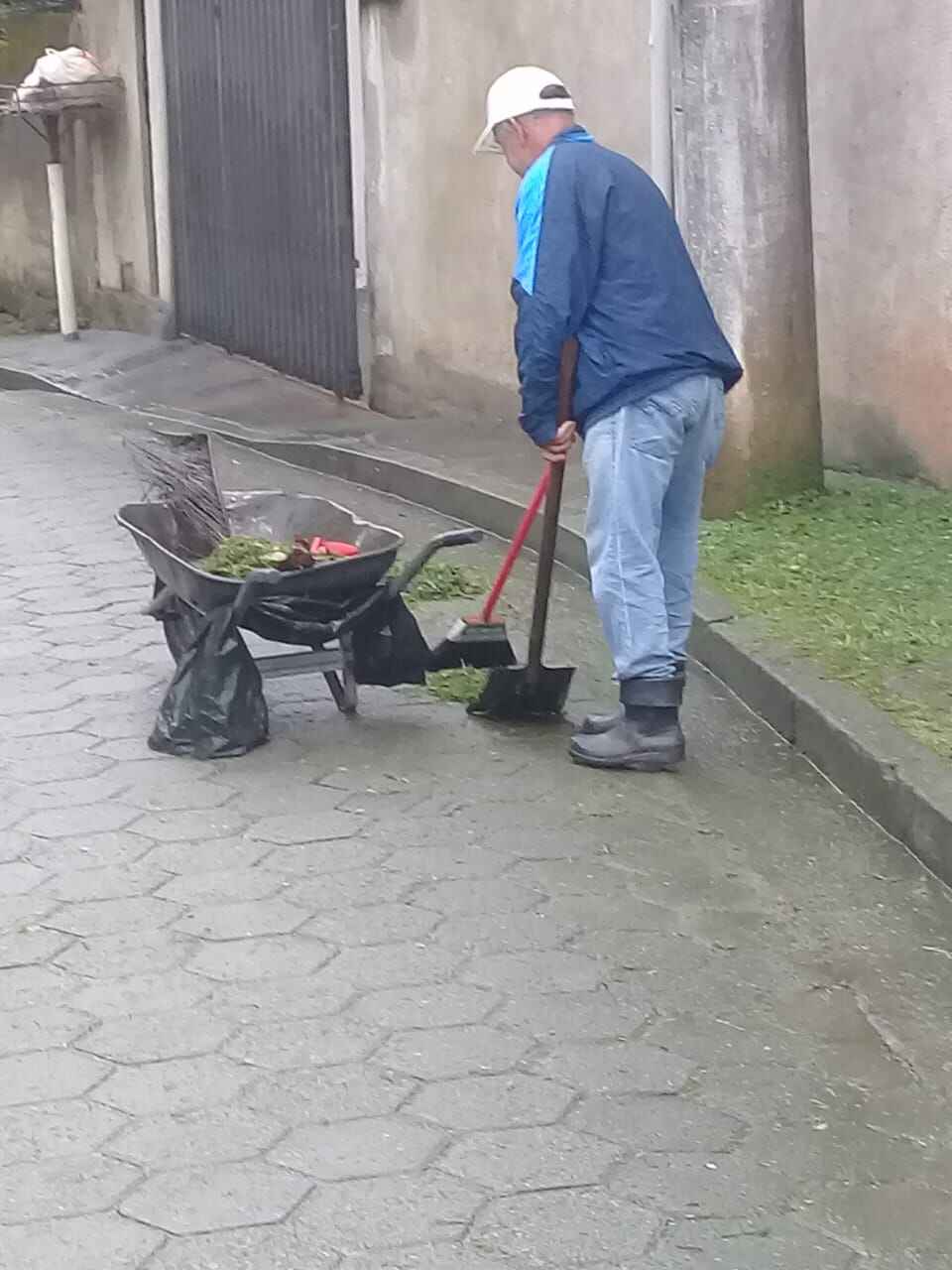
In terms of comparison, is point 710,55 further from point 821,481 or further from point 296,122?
point 296,122

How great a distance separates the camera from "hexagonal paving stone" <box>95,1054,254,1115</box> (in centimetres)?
378

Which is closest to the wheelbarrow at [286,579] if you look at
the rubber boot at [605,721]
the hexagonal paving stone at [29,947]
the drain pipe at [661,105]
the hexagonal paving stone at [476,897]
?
the rubber boot at [605,721]

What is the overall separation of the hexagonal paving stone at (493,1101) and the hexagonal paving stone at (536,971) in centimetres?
40

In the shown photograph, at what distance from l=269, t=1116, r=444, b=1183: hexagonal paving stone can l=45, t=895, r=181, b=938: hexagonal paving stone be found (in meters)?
1.03

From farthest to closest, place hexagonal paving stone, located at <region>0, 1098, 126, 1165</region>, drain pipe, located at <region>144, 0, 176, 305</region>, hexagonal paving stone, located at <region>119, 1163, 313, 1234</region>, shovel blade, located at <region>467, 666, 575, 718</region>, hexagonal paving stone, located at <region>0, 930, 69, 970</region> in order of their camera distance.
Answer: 1. drain pipe, located at <region>144, 0, 176, 305</region>
2. shovel blade, located at <region>467, 666, 575, 718</region>
3. hexagonal paving stone, located at <region>0, 930, 69, 970</region>
4. hexagonal paving stone, located at <region>0, 1098, 126, 1165</region>
5. hexagonal paving stone, located at <region>119, 1163, 313, 1234</region>

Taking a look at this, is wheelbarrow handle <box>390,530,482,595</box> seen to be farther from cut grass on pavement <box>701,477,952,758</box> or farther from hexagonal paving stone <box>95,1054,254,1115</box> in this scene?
hexagonal paving stone <box>95,1054,254,1115</box>

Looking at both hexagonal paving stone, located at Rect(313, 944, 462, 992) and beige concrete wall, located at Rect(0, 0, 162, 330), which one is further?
beige concrete wall, located at Rect(0, 0, 162, 330)

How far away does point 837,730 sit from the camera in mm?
5410

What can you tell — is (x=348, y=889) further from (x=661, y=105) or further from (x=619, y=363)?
(x=661, y=105)

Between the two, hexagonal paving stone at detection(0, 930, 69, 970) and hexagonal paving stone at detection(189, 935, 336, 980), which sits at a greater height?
hexagonal paving stone at detection(0, 930, 69, 970)

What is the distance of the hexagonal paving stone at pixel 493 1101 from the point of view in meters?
3.71

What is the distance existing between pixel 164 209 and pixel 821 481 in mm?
6917

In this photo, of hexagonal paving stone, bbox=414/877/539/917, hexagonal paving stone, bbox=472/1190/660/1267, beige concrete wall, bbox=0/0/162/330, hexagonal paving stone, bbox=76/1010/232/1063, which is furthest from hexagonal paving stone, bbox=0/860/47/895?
beige concrete wall, bbox=0/0/162/330

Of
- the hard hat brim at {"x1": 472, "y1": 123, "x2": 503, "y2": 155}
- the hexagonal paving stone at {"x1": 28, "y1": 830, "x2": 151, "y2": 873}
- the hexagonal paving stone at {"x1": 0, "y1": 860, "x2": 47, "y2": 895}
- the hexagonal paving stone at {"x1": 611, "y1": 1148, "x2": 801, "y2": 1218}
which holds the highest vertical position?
the hard hat brim at {"x1": 472, "y1": 123, "x2": 503, "y2": 155}
